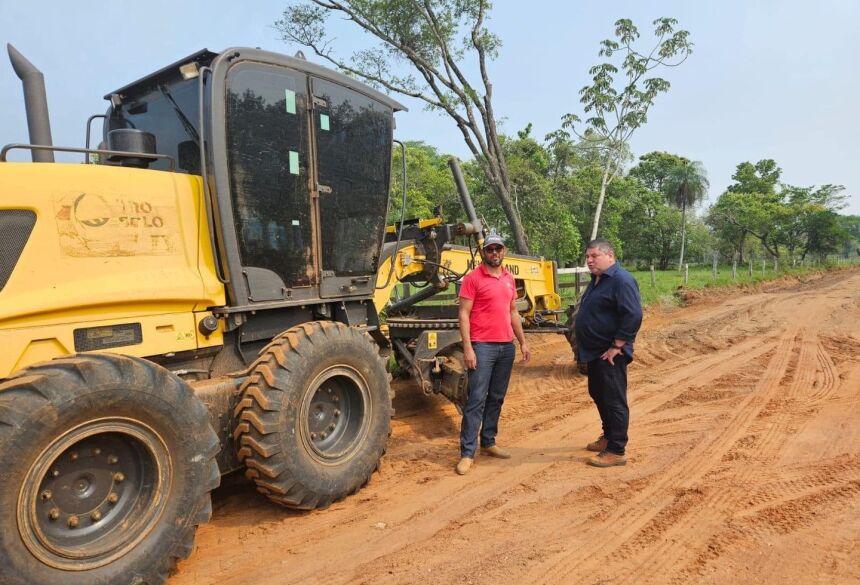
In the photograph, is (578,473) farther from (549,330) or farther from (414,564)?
(549,330)

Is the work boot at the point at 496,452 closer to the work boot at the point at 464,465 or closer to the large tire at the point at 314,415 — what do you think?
the work boot at the point at 464,465

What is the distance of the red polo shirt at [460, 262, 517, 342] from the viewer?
175 inches

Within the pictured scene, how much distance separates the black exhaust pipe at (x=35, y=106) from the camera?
3.32 meters

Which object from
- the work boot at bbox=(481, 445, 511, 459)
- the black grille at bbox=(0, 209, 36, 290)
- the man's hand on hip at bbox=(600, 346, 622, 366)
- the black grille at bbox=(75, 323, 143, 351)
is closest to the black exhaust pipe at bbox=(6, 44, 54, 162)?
the black grille at bbox=(0, 209, 36, 290)

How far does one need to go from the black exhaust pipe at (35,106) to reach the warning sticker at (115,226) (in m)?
0.81

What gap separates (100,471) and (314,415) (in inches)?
54.6

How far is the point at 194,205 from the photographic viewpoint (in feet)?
11.0

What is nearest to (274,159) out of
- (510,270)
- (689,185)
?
(510,270)

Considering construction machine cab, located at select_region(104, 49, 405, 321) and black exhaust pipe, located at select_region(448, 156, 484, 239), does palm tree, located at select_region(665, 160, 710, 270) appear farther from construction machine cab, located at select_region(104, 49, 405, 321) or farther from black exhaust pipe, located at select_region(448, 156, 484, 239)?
construction machine cab, located at select_region(104, 49, 405, 321)

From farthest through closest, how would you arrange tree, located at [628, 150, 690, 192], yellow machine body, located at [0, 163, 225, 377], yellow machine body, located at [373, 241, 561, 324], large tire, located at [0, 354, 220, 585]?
tree, located at [628, 150, 690, 192], yellow machine body, located at [373, 241, 561, 324], yellow machine body, located at [0, 163, 225, 377], large tire, located at [0, 354, 220, 585]

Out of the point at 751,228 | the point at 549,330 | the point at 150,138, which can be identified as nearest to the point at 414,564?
the point at 150,138

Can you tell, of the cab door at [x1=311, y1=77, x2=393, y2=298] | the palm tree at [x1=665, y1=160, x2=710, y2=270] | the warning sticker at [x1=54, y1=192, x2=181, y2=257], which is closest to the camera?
the warning sticker at [x1=54, y1=192, x2=181, y2=257]

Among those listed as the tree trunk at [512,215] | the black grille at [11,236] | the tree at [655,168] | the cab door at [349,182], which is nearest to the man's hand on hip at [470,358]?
the cab door at [349,182]

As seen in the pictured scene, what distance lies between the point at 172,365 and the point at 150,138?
1.53 meters
